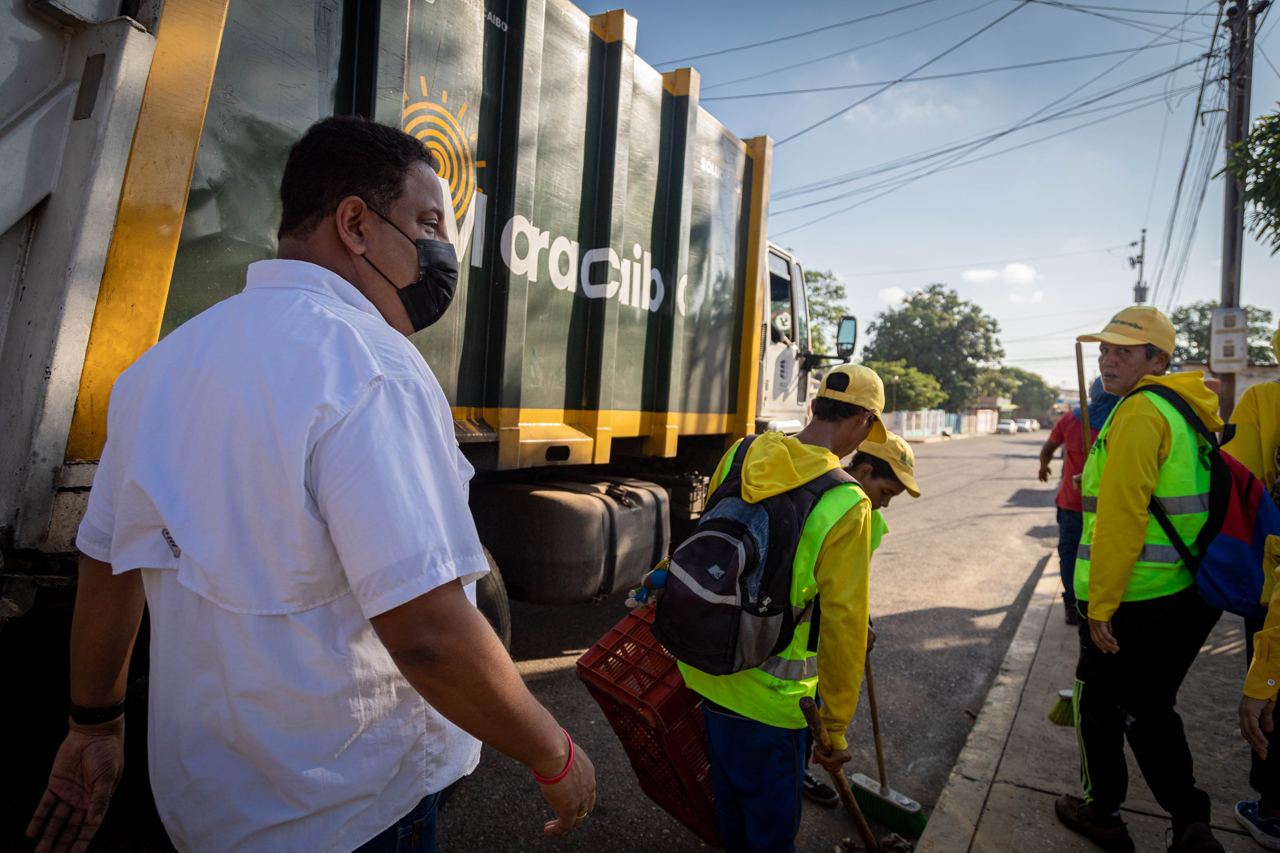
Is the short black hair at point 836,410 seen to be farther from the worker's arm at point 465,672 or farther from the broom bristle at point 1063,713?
the broom bristle at point 1063,713

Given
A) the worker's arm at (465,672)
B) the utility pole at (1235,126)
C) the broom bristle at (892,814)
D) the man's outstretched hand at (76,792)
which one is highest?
the utility pole at (1235,126)

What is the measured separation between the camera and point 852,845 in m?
2.60

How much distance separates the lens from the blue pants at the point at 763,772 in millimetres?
1973

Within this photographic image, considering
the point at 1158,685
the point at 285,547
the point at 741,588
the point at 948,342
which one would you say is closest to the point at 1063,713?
the point at 1158,685

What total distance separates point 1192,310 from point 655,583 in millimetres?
70816

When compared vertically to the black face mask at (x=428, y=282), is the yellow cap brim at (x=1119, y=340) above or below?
above

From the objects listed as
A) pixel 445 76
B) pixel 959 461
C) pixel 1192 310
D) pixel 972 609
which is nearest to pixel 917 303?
pixel 1192 310

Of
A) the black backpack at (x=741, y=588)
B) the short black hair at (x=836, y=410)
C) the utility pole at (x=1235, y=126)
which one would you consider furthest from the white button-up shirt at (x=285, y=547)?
the utility pole at (x=1235, y=126)

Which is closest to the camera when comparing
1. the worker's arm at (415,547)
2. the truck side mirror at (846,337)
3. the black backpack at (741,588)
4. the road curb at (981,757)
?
the worker's arm at (415,547)

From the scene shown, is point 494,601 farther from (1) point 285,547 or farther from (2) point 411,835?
(1) point 285,547

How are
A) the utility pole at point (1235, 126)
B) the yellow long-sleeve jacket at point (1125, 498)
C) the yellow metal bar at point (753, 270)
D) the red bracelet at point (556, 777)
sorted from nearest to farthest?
the red bracelet at point (556, 777) < the yellow long-sleeve jacket at point (1125, 498) < the yellow metal bar at point (753, 270) < the utility pole at point (1235, 126)

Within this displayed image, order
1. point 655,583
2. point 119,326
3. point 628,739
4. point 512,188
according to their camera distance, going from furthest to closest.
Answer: point 512,188
point 628,739
point 655,583
point 119,326

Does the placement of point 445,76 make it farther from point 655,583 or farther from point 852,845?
point 852,845

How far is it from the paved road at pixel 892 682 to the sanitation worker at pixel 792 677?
84cm
